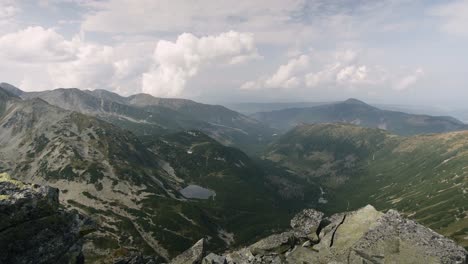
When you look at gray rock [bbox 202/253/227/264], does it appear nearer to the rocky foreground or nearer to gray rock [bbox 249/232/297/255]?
the rocky foreground

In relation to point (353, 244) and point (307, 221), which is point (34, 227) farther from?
point (353, 244)

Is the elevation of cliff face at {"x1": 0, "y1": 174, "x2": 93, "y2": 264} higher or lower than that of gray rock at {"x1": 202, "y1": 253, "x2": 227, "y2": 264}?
higher

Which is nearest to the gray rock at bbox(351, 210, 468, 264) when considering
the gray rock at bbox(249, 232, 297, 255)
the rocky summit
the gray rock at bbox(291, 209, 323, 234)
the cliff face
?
the rocky summit

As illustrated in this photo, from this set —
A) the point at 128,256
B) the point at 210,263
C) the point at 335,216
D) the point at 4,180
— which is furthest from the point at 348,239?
the point at 4,180

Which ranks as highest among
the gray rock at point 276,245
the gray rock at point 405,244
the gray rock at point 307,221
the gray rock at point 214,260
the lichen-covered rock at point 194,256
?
the gray rock at point 405,244

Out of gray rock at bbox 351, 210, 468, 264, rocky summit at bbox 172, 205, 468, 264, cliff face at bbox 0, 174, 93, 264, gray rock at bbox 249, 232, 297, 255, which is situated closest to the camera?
gray rock at bbox 351, 210, 468, 264

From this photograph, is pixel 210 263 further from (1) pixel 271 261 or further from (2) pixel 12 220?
(2) pixel 12 220

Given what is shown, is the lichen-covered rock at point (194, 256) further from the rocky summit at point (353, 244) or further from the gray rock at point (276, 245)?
the gray rock at point (276, 245)

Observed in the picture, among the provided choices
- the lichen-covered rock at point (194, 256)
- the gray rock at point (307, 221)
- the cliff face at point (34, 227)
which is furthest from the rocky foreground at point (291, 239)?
the lichen-covered rock at point (194, 256)
